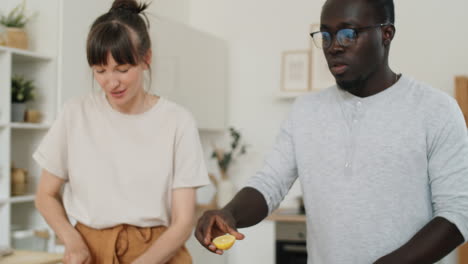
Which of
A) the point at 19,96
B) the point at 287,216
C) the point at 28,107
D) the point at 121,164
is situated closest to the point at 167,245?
the point at 121,164

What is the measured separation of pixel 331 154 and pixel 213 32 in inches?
119

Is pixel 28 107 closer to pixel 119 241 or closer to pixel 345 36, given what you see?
pixel 119 241

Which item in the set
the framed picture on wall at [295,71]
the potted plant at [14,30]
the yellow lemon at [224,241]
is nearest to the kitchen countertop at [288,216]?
the framed picture on wall at [295,71]

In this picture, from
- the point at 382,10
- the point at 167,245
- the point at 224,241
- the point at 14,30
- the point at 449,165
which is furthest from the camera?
the point at 14,30

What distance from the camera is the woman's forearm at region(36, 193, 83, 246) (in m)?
1.31

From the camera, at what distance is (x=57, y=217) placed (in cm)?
134

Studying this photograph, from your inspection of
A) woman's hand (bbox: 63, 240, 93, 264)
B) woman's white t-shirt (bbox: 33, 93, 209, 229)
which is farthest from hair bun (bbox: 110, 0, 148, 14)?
woman's hand (bbox: 63, 240, 93, 264)

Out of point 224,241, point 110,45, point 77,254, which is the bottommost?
point 77,254

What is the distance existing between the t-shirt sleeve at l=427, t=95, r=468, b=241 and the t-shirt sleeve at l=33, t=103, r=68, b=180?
86 cm

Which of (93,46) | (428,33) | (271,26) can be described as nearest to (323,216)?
(93,46)

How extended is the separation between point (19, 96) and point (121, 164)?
1549 mm

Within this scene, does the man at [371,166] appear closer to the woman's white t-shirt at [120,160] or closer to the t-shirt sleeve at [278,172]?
the t-shirt sleeve at [278,172]

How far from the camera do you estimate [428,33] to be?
350 centimetres

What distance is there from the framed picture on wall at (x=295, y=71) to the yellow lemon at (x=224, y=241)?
2783mm
